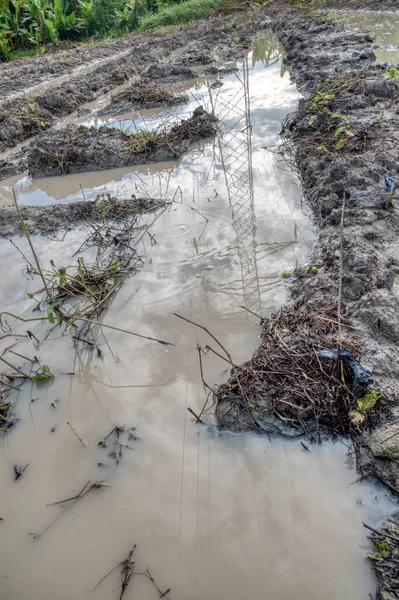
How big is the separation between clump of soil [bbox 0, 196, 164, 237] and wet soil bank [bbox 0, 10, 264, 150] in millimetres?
2416

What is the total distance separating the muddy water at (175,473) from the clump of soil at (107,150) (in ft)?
9.30

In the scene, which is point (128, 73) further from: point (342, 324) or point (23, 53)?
point (342, 324)

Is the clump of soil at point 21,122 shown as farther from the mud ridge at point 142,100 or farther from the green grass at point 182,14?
the green grass at point 182,14

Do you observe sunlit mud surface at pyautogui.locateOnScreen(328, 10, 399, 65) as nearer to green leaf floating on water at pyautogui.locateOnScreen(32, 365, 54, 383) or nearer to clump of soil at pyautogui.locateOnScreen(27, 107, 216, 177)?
clump of soil at pyautogui.locateOnScreen(27, 107, 216, 177)

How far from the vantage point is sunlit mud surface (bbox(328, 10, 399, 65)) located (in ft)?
31.7

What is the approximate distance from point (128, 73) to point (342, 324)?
38.8ft

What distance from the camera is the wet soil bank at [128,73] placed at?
8.48 m

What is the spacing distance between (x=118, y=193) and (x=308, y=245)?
121 inches

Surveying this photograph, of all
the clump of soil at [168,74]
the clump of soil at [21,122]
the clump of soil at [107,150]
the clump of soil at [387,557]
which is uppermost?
the clump of soil at [168,74]

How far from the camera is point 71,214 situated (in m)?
5.38

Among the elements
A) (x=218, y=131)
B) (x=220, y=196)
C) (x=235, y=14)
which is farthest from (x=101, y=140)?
(x=235, y=14)

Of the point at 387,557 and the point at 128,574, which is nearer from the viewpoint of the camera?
the point at 387,557

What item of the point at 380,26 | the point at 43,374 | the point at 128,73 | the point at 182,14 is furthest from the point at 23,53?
the point at 43,374

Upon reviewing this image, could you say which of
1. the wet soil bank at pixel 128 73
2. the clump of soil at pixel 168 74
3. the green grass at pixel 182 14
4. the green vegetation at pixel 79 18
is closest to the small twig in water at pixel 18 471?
the wet soil bank at pixel 128 73
